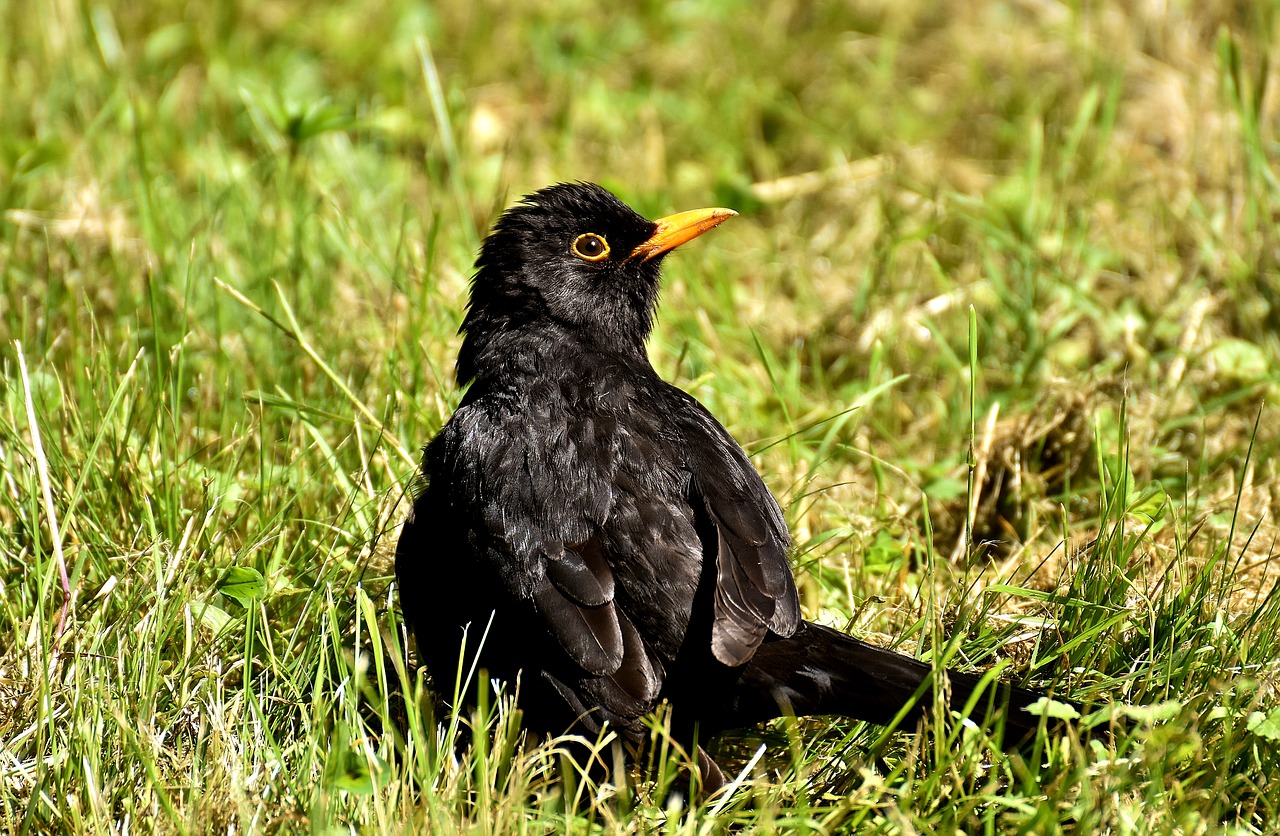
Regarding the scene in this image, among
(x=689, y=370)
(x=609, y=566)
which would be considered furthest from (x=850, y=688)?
(x=689, y=370)

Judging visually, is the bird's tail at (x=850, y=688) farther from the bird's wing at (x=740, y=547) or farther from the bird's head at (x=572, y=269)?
the bird's head at (x=572, y=269)

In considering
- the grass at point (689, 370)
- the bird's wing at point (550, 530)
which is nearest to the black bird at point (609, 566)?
the bird's wing at point (550, 530)

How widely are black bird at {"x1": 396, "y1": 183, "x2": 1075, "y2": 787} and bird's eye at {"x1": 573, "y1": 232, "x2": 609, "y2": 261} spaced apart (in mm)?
201

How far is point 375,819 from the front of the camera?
2.72 meters

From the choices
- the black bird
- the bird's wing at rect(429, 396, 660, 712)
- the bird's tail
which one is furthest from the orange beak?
the bird's tail

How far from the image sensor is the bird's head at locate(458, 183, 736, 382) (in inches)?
144

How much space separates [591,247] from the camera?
149 inches

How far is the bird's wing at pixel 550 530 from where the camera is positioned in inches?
116

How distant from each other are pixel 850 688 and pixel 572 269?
1426 millimetres

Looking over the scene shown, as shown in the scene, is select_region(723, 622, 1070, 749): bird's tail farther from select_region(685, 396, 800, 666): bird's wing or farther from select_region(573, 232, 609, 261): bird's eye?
select_region(573, 232, 609, 261): bird's eye

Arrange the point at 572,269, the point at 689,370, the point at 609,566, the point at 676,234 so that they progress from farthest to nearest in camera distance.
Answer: the point at 689,370 < the point at 676,234 < the point at 572,269 < the point at 609,566

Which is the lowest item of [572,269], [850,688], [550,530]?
[850,688]

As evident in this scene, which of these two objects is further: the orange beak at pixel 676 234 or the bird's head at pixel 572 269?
the orange beak at pixel 676 234

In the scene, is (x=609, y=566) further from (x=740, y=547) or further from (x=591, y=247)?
(x=591, y=247)
